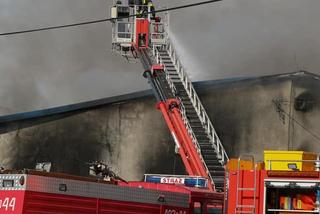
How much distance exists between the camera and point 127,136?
947 inches

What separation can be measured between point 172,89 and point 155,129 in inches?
184

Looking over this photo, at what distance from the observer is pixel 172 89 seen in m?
19.5

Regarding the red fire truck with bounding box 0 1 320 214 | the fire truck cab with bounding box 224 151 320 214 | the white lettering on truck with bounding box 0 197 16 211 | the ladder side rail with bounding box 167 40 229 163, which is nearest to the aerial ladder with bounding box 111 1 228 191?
the ladder side rail with bounding box 167 40 229 163

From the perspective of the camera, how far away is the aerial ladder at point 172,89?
1772cm

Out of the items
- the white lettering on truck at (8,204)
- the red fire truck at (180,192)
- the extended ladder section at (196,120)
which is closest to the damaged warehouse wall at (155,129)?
the extended ladder section at (196,120)

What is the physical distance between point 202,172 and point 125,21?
691 cm

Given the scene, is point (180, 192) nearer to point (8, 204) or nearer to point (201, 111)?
point (8, 204)

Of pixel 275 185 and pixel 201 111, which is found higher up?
pixel 201 111

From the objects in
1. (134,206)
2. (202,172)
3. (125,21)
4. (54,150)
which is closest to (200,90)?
(125,21)

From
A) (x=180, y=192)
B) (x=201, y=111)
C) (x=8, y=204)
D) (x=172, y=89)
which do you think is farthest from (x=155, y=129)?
(x=8, y=204)

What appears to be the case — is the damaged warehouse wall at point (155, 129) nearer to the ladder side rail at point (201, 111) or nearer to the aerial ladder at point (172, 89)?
the aerial ladder at point (172, 89)

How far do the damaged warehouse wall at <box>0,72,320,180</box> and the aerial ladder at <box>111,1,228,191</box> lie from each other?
2727 millimetres

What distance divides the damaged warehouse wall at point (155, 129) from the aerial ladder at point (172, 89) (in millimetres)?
2727

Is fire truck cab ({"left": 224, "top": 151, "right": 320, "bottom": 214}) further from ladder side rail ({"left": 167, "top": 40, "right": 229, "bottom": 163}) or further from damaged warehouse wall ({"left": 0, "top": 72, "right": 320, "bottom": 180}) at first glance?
damaged warehouse wall ({"left": 0, "top": 72, "right": 320, "bottom": 180})
